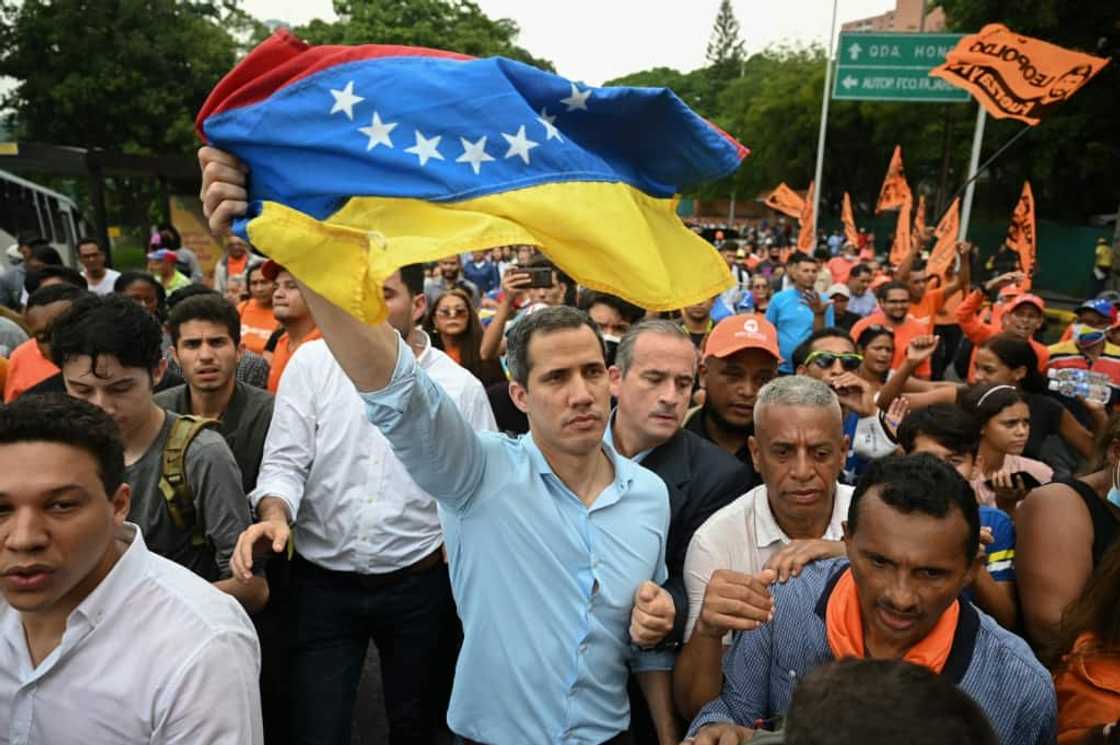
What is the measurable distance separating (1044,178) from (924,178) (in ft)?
26.2

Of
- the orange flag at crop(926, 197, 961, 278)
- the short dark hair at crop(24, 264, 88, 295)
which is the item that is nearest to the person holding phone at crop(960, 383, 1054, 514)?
the orange flag at crop(926, 197, 961, 278)

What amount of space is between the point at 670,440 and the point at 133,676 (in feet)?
6.15

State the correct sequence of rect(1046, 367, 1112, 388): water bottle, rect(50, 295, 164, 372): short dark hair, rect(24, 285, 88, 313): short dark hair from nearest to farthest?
rect(50, 295, 164, 372): short dark hair < rect(24, 285, 88, 313): short dark hair < rect(1046, 367, 1112, 388): water bottle

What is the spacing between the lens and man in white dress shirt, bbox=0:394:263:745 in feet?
5.45

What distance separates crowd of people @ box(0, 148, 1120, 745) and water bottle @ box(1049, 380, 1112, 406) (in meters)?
1.63

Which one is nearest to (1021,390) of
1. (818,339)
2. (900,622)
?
(818,339)

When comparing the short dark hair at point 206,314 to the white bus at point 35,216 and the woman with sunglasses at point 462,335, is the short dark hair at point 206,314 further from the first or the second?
the white bus at point 35,216

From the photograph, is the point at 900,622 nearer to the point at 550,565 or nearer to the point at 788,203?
the point at 550,565

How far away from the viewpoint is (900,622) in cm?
188

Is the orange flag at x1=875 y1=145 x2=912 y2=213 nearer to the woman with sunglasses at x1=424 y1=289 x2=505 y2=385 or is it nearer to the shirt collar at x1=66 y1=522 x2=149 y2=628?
the woman with sunglasses at x1=424 y1=289 x2=505 y2=385

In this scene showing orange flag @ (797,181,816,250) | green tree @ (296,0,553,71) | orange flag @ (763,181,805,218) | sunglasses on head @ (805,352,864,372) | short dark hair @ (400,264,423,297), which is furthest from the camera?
green tree @ (296,0,553,71)

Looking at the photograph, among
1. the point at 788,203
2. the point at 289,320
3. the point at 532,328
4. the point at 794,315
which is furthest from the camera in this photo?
the point at 788,203

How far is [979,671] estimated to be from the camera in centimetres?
183

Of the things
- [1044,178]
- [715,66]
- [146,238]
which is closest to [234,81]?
[146,238]
